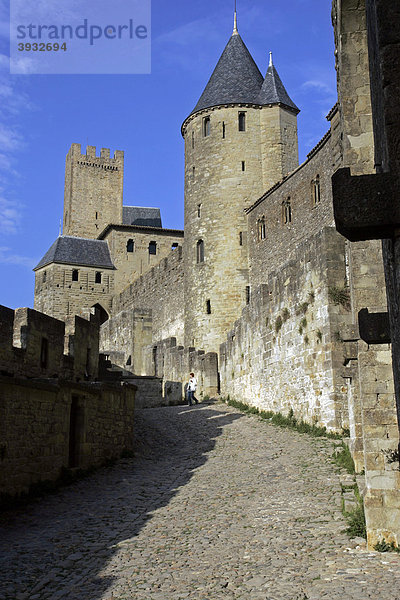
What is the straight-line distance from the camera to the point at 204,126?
29.6 metres

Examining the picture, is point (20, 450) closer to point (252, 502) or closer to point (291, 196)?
point (252, 502)

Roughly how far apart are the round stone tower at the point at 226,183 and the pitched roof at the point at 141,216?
30.5 m

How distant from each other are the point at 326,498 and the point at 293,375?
689 cm

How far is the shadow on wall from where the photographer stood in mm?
6027

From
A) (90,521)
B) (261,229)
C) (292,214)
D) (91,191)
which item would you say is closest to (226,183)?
(261,229)

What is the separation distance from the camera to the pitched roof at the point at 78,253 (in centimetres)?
4578

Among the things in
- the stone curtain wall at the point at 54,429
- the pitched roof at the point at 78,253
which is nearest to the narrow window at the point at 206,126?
the stone curtain wall at the point at 54,429

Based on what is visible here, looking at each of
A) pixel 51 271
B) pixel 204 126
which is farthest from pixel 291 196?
pixel 51 271

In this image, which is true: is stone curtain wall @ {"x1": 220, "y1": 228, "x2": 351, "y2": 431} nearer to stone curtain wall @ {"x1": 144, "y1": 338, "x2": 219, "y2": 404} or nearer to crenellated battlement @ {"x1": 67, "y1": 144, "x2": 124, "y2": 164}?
stone curtain wall @ {"x1": 144, "y1": 338, "x2": 219, "y2": 404}

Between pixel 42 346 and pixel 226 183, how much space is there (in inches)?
629

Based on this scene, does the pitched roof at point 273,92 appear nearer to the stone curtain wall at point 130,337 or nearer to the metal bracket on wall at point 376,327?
the stone curtain wall at point 130,337

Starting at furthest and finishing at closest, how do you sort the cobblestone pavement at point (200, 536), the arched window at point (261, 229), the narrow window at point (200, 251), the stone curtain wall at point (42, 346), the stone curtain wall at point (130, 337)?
1. the stone curtain wall at point (130, 337)
2. the narrow window at point (200, 251)
3. the arched window at point (261, 229)
4. the stone curtain wall at point (42, 346)
5. the cobblestone pavement at point (200, 536)

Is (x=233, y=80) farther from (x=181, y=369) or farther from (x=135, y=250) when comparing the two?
(x=135, y=250)

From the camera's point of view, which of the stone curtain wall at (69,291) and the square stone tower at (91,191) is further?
the square stone tower at (91,191)
